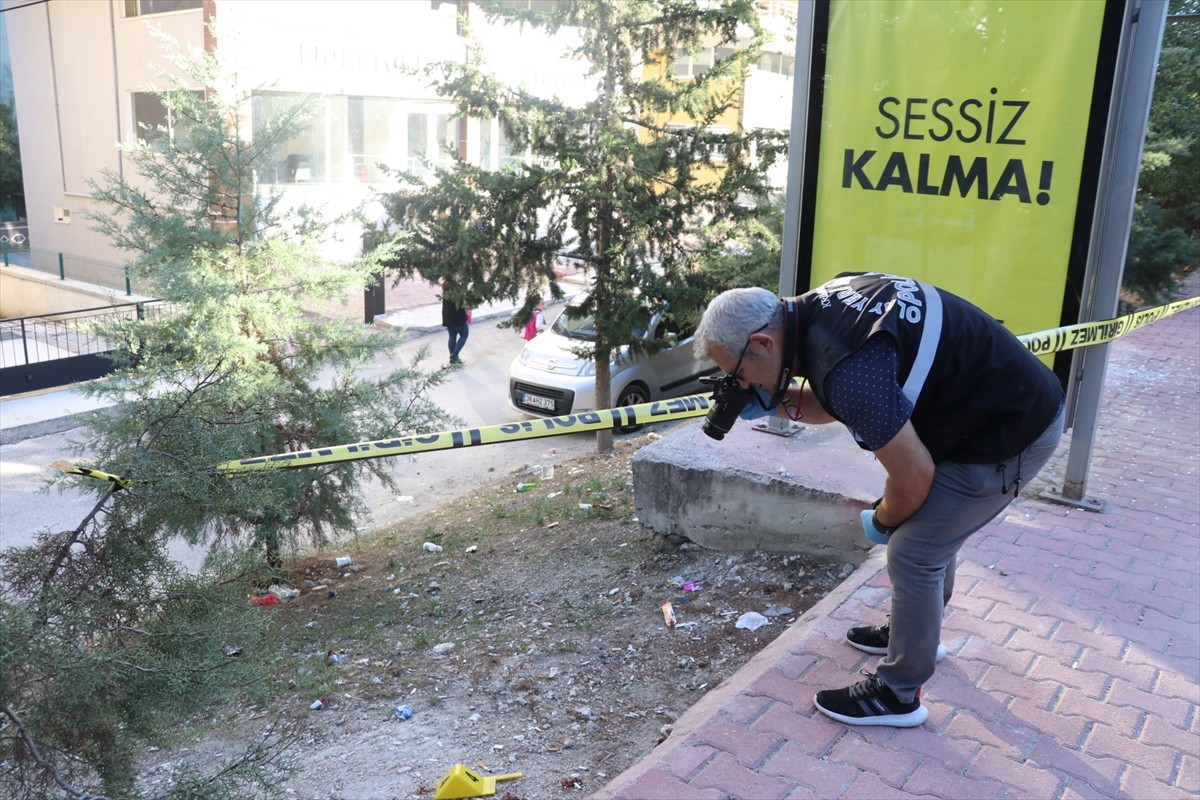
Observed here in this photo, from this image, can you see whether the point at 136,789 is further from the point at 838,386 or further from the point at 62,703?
the point at 838,386

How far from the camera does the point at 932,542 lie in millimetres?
3049

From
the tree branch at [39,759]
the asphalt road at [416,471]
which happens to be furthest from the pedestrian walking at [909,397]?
the asphalt road at [416,471]

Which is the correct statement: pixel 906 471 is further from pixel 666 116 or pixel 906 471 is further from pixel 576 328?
Answer: pixel 576 328

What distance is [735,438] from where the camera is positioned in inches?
225

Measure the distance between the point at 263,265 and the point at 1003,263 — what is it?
512 centimetres

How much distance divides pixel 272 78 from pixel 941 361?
1867cm

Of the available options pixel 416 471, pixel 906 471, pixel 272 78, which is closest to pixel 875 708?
pixel 906 471

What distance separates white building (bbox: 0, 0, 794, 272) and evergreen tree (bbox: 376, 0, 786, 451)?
10178mm

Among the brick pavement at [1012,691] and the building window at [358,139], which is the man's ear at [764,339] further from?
the building window at [358,139]

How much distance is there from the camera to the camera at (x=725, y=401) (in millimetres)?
3162

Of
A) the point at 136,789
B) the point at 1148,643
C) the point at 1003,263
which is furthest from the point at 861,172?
the point at 136,789

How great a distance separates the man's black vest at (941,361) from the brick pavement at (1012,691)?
1007 mm

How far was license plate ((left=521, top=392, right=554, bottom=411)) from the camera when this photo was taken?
11664 millimetres

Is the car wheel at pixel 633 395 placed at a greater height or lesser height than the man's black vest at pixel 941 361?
lesser
